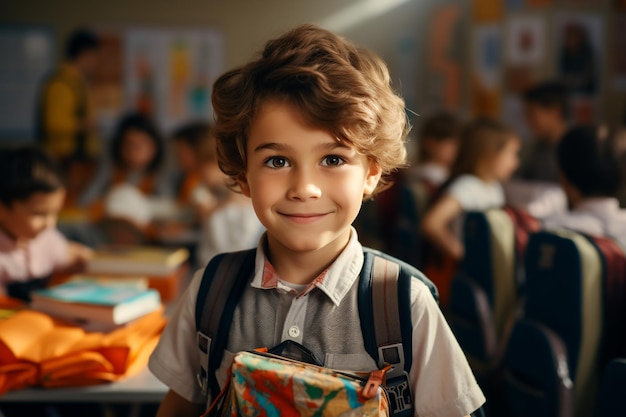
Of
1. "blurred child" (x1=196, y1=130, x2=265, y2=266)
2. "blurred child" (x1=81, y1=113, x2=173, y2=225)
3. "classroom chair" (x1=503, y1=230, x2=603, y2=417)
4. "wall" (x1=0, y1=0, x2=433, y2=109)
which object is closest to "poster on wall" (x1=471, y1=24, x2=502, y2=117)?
"wall" (x1=0, y1=0, x2=433, y2=109)

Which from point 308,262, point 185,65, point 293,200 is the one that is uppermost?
point 185,65

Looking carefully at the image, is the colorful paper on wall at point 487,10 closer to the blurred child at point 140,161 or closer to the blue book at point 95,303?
the blurred child at point 140,161

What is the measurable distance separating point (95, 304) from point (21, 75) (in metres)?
6.27

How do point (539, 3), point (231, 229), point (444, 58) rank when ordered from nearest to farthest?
point (231, 229)
point (539, 3)
point (444, 58)

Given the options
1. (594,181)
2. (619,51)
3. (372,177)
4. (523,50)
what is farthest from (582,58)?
(372,177)

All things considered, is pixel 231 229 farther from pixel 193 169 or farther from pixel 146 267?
pixel 193 169

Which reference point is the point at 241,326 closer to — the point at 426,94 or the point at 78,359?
the point at 78,359

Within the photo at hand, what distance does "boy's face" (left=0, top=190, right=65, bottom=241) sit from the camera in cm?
196

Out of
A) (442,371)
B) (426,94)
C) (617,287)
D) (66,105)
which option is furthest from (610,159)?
(66,105)

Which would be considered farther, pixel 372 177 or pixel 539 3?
pixel 539 3

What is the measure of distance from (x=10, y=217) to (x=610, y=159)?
6.21 feet

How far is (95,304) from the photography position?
A: 1550 millimetres

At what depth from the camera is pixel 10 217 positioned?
1.96 m

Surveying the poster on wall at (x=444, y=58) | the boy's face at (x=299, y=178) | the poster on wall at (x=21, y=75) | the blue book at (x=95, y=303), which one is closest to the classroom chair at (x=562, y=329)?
the boy's face at (x=299, y=178)
